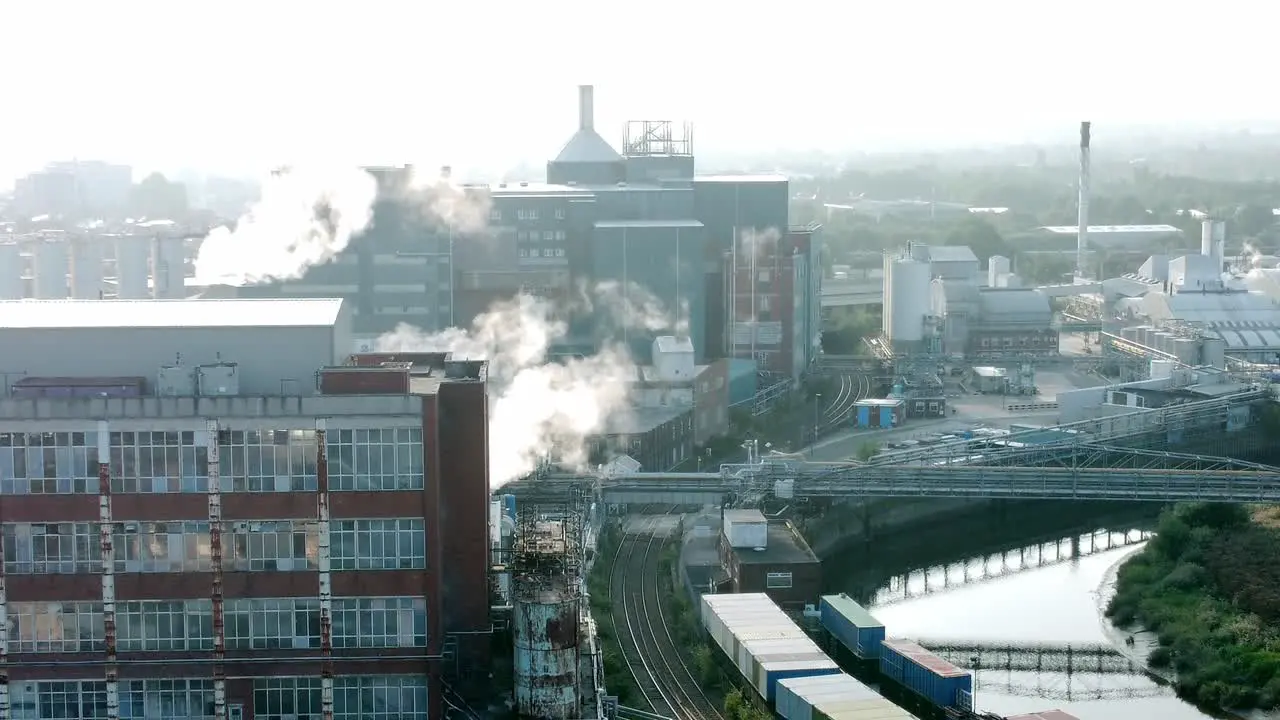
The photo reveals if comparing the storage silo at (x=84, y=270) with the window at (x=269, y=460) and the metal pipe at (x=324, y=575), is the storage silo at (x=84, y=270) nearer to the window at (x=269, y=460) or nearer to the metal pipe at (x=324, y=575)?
the window at (x=269, y=460)

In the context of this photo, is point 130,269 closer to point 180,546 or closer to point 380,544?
point 180,546

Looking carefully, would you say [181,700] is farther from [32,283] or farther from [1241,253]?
[1241,253]

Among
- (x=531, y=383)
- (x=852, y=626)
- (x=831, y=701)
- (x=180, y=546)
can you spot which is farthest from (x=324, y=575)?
(x=531, y=383)

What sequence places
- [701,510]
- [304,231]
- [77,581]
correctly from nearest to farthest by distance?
[77,581]
[701,510]
[304,231]

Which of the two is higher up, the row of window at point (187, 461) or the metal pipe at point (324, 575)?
the row of window at point (187, 461)

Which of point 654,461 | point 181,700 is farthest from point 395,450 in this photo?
point 654,461

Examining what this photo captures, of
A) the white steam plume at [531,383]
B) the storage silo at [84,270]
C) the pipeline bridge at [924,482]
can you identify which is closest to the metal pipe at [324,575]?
→ the white steam plume at [531,383]

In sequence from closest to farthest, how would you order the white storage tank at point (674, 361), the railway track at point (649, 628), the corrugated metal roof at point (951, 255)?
1. the railway track at point (649, 628)
2. the white storage tank at point (674, 361)
3. the corrugated metal roof at point (951, 255)
